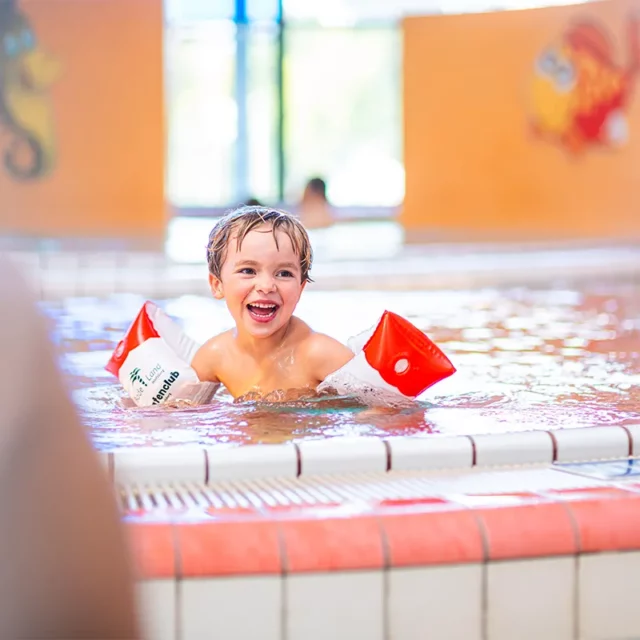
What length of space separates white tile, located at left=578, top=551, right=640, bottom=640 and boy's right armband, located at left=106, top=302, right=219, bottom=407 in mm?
1565

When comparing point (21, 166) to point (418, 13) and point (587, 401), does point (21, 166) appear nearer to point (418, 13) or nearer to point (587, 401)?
point (418, 13)

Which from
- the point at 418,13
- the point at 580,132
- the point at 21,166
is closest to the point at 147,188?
the point at 21,166

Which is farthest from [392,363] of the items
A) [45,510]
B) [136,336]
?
[45,510]

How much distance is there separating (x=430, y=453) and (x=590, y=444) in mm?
395

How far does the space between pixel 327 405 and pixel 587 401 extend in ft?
2.56

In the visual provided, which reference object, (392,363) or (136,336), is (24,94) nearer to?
(136,336)

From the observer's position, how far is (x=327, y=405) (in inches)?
132

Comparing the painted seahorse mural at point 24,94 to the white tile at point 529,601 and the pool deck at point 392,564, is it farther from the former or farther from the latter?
the white tile at point 529,601

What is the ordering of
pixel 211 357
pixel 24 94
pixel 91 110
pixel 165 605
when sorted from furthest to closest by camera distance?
pixel 91 110 < pixel 24 94 < pixel 211 357 < pixel 165 605

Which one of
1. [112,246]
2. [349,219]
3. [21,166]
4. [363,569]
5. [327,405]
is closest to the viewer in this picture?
[363,569]

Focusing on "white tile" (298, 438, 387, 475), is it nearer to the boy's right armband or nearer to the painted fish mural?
the boy's right armband

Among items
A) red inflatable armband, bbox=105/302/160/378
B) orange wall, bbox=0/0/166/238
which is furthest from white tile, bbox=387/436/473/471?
orange wall, bbox=0/0/166/238

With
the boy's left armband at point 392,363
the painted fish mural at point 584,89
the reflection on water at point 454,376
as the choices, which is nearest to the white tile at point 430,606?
the reflection on water at point 454,376

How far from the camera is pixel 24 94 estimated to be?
51.2 ft
